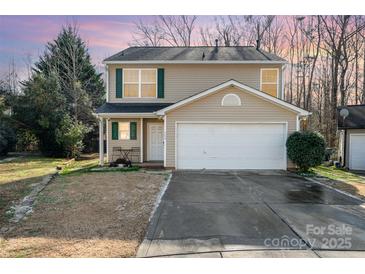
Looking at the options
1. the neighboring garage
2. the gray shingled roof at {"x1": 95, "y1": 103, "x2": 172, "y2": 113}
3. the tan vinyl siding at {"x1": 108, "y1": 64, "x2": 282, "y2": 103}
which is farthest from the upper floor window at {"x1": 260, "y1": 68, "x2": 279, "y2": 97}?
the gray shingled roof at {"x1": 95, "y1": 103, "x2": 172, "y2": 113}

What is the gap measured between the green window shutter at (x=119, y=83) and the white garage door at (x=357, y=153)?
13.9 metres

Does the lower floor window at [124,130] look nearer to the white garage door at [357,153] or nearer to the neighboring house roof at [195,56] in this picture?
the neighboring house roof at [195,56]

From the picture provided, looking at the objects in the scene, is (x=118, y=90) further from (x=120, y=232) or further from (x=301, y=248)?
(x=301, y=248)

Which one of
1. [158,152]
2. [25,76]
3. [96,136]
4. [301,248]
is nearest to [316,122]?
[158,152]

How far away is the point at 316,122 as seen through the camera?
23828 mm

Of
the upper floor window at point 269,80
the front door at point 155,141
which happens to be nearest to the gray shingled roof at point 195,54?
the upper floor window at point 269,80

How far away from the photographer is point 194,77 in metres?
15.0

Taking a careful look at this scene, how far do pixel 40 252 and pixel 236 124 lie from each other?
32.4ft

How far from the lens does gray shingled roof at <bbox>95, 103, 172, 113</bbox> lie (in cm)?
1379

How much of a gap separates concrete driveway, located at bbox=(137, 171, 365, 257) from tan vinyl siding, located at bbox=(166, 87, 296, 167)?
151 inches

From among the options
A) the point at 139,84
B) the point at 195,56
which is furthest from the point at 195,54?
the point at 139,84

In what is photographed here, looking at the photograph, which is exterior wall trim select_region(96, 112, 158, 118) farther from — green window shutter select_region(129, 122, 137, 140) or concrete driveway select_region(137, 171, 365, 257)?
concrete driveway select_region(137, 171, 365, 257)
